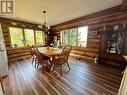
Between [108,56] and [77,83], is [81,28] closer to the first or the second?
[108,56]

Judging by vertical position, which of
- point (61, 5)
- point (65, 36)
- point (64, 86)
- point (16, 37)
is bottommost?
point (64, 86)

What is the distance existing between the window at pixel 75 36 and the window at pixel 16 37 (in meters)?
2.77

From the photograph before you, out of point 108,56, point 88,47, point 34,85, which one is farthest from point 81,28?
point 34,85

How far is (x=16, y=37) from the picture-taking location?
200 inches

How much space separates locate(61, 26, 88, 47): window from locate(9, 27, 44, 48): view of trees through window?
1810mm

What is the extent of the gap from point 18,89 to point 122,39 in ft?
12.1

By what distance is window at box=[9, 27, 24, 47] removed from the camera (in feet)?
16.1

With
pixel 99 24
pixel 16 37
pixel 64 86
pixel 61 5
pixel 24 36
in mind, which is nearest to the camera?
pixel 64 86

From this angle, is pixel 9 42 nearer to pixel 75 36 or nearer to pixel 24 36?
pixel 24 36

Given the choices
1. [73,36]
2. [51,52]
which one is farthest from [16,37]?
[73,36]

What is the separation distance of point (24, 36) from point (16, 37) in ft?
1.53

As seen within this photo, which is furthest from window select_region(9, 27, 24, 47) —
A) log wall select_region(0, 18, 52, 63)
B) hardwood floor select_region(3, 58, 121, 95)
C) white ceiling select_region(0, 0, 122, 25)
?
hardwood floor select_region(3, 58, 121, 95)

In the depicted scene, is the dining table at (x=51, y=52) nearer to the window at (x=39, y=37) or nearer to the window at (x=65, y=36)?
the window at (x=65, y=36)

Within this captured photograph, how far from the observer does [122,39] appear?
3152 mm
